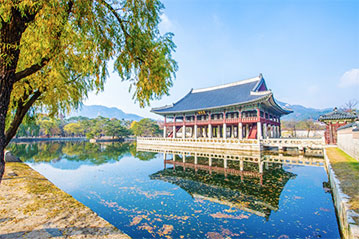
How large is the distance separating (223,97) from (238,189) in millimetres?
21399

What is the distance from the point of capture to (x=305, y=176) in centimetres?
812

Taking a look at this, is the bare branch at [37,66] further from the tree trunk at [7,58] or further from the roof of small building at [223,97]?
the roof of small building at [223,97]

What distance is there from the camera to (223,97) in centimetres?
2647

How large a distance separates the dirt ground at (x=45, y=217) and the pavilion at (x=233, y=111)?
60.6 feet

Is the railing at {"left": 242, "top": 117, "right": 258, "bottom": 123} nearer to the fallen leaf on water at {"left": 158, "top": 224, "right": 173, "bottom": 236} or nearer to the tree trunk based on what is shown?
the fallen leaf on water at {"left": 158, "top": 224, "right": 173, "bottom": 236}

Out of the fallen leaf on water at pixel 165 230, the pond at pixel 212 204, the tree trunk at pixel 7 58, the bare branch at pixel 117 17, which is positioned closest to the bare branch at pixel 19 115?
the tree trunk at pixel 7 58

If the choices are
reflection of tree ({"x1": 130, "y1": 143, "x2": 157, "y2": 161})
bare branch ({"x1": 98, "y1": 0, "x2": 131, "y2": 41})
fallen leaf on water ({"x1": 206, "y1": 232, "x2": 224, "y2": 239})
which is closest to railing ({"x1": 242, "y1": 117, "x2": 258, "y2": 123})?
reflection of tree ({"x1": 130, "y1": 143, "x2": 157, "y2": 161})

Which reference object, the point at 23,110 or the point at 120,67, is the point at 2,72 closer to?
the point at 120,67

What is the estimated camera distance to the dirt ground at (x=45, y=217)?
288 cm

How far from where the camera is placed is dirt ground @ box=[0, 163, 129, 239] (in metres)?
2.88

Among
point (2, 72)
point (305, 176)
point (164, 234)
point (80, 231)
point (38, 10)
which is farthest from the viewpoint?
point (305, 176)

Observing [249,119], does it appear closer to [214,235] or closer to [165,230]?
[214,235]

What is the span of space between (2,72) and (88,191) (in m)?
4.99

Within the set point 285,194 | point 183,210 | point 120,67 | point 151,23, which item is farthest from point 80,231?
point 285,194
